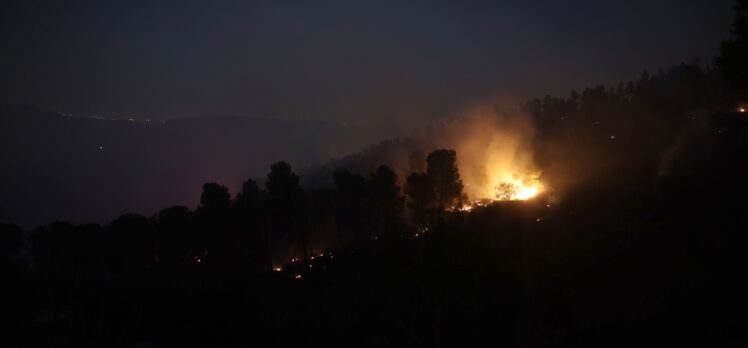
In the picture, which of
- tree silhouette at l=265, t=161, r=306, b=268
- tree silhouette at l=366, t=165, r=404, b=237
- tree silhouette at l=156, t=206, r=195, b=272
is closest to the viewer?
tree silhouette at l=265, t=161, r=306, b=268

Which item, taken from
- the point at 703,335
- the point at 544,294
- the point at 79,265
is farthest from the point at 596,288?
the point at 79,265

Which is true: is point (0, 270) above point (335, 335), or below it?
above

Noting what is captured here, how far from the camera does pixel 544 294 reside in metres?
17.4

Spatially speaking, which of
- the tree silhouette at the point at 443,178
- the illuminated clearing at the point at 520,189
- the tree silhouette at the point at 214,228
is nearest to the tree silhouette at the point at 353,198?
the tree silhouette at the point at 443,178

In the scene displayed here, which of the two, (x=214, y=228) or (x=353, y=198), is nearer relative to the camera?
(x=214, y=228)

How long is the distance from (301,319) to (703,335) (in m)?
15.6

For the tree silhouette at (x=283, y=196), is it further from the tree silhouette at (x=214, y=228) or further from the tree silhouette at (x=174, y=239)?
the tree silhouette at (x=174, y=239)

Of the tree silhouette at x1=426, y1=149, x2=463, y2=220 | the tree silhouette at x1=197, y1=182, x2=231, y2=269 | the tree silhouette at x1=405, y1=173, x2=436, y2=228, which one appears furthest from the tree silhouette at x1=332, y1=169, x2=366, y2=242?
the tree silhouette at x1=197, y1=182, x2=231, y2=269

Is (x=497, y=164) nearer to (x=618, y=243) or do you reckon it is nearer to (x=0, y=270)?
Result: (x=618, y=243)

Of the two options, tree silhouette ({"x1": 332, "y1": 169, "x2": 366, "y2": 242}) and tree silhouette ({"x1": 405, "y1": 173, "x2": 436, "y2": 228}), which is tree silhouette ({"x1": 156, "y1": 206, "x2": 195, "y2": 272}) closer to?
tree silhouette ({"x1": 332, "y1": 169, "x2": 366, "y2": 242})

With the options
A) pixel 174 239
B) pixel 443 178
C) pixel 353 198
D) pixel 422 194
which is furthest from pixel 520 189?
pixel 174 239

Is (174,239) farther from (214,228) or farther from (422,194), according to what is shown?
(422,194)

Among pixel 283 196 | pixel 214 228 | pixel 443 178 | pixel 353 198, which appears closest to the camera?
pixel 283 196

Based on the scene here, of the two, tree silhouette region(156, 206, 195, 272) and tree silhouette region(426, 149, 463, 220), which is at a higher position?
tree silhouette region(426, 149, 463, 220)
